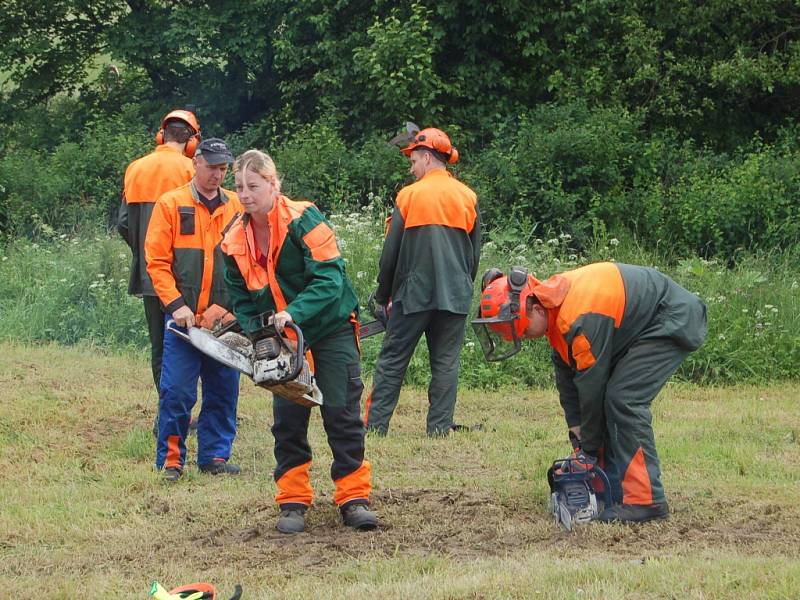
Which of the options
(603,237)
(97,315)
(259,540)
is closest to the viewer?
(259,540)

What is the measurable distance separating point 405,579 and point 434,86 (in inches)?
539

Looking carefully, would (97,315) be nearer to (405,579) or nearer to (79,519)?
(79,519)

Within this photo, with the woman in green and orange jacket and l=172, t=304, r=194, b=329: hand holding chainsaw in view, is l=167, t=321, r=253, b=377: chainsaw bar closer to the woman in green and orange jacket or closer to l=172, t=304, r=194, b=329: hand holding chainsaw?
the woman in green and orange jacket

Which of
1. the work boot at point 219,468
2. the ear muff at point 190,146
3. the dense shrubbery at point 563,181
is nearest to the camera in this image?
the work boot at point 219,468

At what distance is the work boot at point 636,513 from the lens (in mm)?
6395

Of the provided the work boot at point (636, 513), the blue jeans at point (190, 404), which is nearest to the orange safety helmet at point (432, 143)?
the blue jeans at point (190, 404)

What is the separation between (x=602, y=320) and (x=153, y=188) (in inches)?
145

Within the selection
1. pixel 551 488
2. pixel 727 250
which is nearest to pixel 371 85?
pixel 727 250

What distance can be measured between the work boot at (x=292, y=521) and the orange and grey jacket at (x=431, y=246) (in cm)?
273

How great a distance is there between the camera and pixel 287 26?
1923 cm

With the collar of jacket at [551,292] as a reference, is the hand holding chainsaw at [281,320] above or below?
below

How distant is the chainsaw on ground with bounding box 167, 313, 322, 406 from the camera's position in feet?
18.9

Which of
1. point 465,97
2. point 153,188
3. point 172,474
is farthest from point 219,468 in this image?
point 465,97

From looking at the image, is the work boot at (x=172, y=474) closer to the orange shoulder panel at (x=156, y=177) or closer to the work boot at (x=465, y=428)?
the orange shoulder panel at (x=156, y=177)
